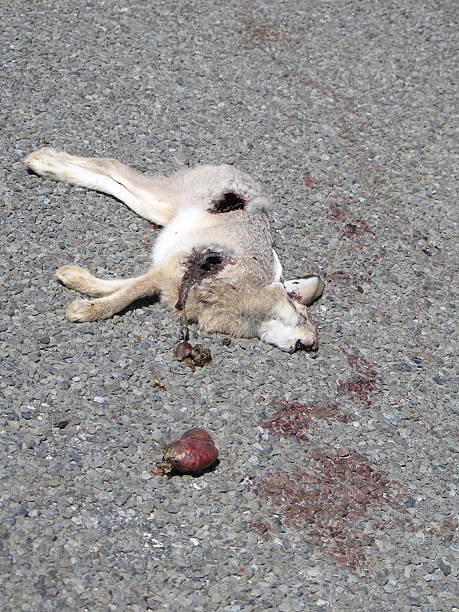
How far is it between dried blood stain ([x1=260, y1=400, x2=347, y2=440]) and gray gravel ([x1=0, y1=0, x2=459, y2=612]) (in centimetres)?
5

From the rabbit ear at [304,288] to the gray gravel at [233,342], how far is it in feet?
0.80

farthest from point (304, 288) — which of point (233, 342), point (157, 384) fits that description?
point (157, 384)

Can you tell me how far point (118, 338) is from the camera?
573cm

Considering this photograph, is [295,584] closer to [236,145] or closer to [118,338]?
[118,338]

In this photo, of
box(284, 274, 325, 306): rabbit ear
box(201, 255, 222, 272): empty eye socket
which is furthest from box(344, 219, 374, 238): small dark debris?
box(201, 255, 222, 272): empty eye socket

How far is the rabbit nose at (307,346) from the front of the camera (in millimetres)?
6055

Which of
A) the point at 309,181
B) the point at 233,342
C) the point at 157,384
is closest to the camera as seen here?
the point at 157,384

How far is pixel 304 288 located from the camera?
640 cm

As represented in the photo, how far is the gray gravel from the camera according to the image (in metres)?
4.59

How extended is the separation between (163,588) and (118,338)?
1850 millimetres

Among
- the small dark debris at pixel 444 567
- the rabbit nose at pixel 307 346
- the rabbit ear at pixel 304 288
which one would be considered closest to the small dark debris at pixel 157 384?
the rabbit nose at pixel 307 346

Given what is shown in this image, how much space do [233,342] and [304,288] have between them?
762 millimetres

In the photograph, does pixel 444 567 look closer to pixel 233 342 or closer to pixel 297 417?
pixel 297 417

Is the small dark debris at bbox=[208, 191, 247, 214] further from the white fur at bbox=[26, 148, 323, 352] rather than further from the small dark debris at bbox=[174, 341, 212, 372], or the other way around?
the small dark debris at bbox=[174, 341, 212, 372]
